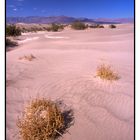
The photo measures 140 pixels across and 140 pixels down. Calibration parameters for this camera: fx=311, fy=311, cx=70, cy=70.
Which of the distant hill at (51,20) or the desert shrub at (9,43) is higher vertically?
the distant hill at (51,20)

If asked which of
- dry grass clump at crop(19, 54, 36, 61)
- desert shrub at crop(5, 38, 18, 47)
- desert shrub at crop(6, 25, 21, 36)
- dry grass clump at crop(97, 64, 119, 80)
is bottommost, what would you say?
dry grass clump at crop(97, 64, 119, 80)

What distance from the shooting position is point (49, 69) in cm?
184

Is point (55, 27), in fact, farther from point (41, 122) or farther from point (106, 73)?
point (41, 122)

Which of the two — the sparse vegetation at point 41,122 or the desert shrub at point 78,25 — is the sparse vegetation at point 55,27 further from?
the sparse vegetation at point 41,122

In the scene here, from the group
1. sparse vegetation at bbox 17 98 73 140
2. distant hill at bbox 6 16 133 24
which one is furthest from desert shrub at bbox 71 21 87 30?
sparse vegetation at bbox 17 98 73 140

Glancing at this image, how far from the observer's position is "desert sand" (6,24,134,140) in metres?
1.72

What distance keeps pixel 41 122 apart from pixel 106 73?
500 mm

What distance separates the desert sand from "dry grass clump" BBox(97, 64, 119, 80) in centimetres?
2

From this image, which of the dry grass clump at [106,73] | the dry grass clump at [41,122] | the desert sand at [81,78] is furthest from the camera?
the dry grass clump at [106,73]

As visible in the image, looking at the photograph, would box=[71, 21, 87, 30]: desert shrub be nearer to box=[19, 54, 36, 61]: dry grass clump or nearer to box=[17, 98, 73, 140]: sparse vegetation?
box=[19, 54, 36, 61]: dry grass clump

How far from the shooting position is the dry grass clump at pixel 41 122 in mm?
1591

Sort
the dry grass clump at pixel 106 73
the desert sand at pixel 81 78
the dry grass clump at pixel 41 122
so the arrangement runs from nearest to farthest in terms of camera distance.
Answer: the dry grass clump at pixel 41 122
the desert sand at pixel 81 78
the dry grass clump at pixel 106 73

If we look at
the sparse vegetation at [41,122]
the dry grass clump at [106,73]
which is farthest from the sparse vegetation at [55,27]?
the sparse vegetation at [41,122]

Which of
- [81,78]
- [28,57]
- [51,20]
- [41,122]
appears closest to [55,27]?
[51,20]
